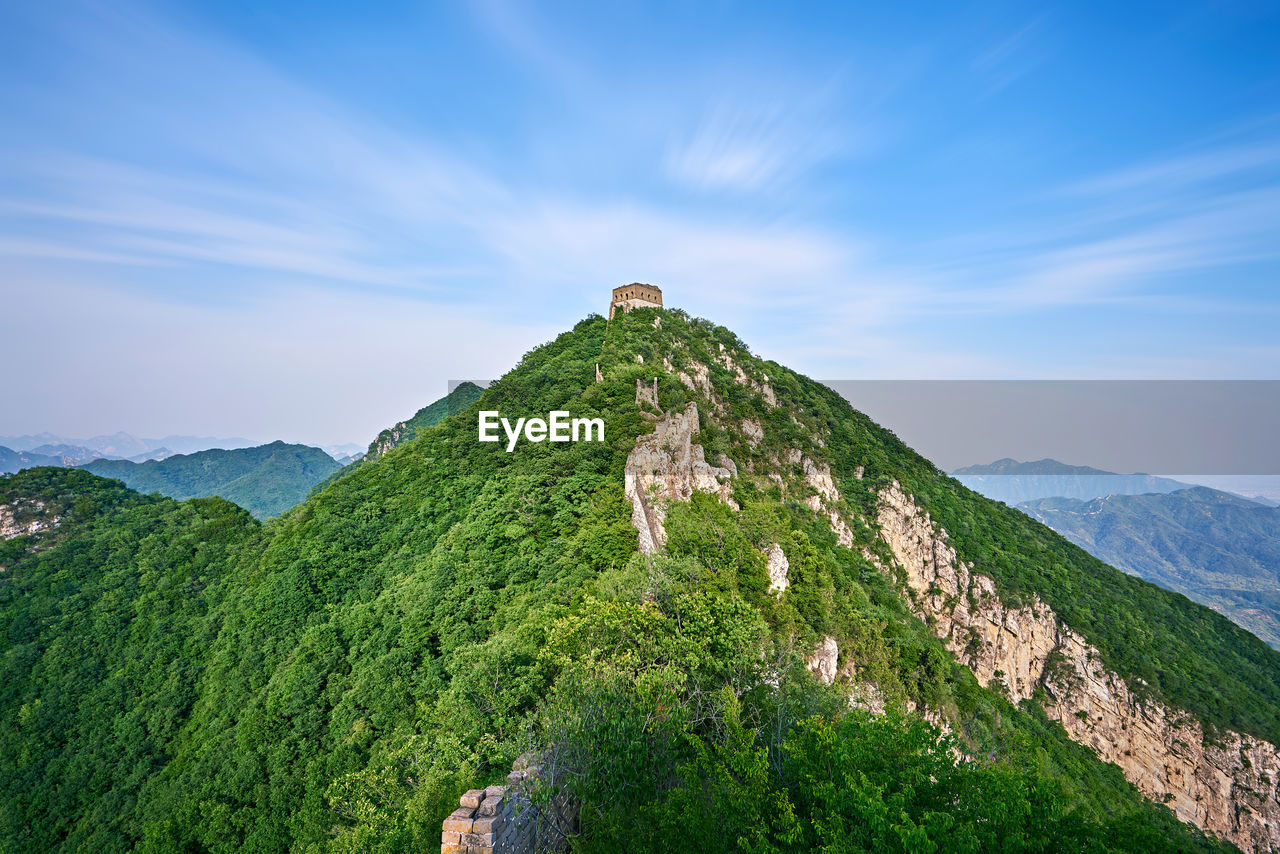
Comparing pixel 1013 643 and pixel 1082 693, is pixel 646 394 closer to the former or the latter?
pixel 1013 643

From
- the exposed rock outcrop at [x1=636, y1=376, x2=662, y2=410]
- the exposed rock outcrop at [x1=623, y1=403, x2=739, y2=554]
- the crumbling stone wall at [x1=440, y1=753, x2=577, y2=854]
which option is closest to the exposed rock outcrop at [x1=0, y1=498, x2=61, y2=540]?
the exposed rock outcrop at [x1=636, y1=376, x2=662, y2=410]

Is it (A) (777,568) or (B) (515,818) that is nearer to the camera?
(B) (515,818)

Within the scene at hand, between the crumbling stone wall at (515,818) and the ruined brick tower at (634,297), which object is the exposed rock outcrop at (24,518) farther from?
the crumbling stone wall at (515,818)

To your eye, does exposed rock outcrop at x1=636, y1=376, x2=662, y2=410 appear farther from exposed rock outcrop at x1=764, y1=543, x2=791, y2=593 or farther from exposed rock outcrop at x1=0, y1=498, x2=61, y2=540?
exposed rock outcrop at x1=0, y1=498, x2=61, y2=540

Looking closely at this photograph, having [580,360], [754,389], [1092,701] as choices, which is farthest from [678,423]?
[1092,701]

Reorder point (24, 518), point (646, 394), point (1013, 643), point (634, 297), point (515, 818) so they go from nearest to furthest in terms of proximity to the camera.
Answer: point (515, 818), point (646, 394), point (1013, 643), point (24, 518), point (634, 297)

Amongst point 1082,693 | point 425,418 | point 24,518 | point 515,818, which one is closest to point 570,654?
point 515,818
